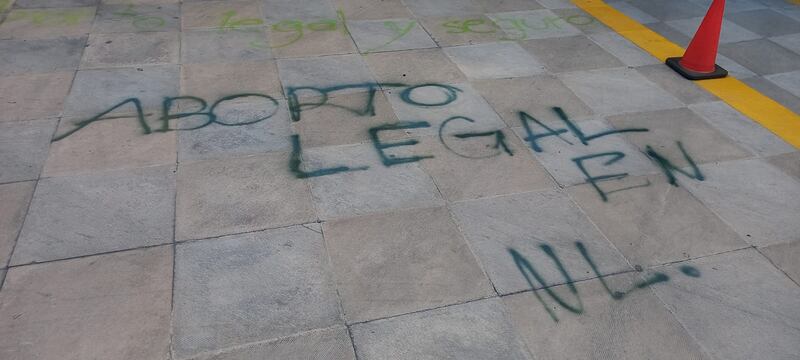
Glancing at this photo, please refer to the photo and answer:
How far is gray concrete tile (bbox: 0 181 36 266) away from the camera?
11.3 feet

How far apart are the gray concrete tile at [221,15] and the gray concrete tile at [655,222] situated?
14.4 ft

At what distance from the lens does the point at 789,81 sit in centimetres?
597

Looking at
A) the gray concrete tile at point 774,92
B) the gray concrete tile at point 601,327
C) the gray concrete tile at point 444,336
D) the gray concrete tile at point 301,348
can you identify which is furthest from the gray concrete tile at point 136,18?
the gray concrete tile at point 774,92

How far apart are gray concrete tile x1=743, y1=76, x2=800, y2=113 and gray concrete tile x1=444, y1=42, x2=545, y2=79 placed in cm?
224

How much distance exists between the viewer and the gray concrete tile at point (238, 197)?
3709mm

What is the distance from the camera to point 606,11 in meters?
7.43

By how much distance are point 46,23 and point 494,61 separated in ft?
16.5

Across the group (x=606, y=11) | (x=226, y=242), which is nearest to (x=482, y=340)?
(x=226, y=242)

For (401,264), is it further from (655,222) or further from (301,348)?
(655,222)

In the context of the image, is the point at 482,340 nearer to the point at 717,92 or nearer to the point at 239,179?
the point at 239,179

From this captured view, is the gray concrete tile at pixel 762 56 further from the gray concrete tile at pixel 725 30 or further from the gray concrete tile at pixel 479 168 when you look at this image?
the gray concrete tile at pixel 479 168

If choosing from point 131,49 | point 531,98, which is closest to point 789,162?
point 531,98

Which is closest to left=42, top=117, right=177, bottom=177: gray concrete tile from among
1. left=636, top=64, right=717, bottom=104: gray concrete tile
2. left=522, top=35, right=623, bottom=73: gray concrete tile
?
left=522, top=35, right=623, bottom=73: gray concrete tile

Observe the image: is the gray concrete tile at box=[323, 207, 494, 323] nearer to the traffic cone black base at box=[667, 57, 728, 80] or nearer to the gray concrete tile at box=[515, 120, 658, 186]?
the gray concrete tile at box=[515, 120, 658, 186]
